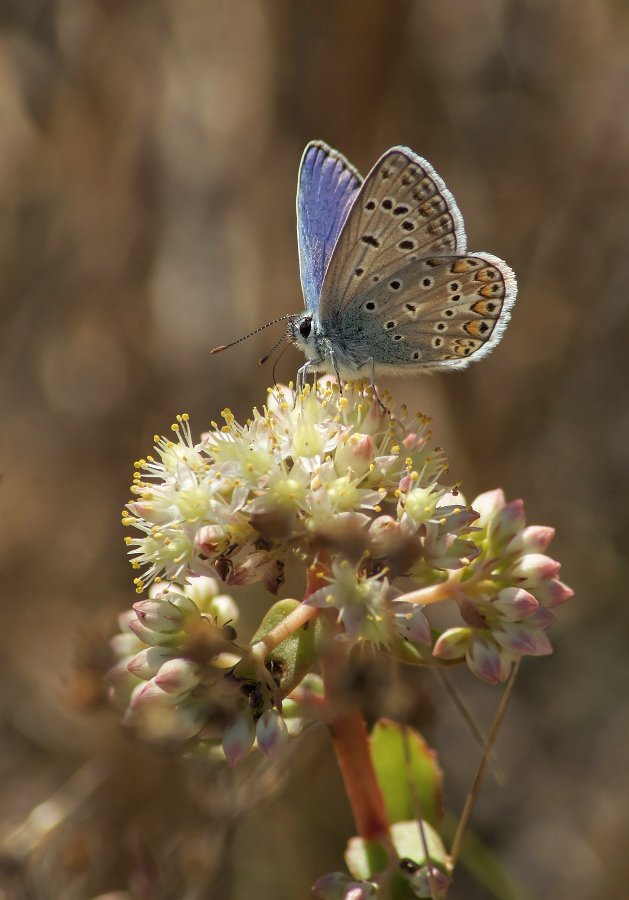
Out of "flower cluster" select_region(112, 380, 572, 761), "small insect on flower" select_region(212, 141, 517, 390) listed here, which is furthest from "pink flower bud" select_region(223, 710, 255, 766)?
"small insect on flower" select_region(212, 141, 517, 390)

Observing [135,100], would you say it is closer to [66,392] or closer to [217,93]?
[217,93]

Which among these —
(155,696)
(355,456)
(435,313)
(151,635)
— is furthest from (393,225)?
(155,696)

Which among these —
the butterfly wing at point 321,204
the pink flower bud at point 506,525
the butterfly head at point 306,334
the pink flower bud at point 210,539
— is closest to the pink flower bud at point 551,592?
the pink flower bud at point 506,525

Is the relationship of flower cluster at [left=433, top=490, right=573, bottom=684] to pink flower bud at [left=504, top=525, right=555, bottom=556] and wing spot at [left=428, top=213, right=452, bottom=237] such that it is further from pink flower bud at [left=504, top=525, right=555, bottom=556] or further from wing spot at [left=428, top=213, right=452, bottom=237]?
wing spot at [left=428, top=213, right=452, bottom=237]

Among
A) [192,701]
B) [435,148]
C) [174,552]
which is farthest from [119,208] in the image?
[192,701]

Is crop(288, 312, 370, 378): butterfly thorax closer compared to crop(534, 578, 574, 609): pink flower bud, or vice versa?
crop(534, 578, 574, 609): pink flower bud

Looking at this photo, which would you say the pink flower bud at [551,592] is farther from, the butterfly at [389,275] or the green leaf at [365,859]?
the butterfly at [389,275]
